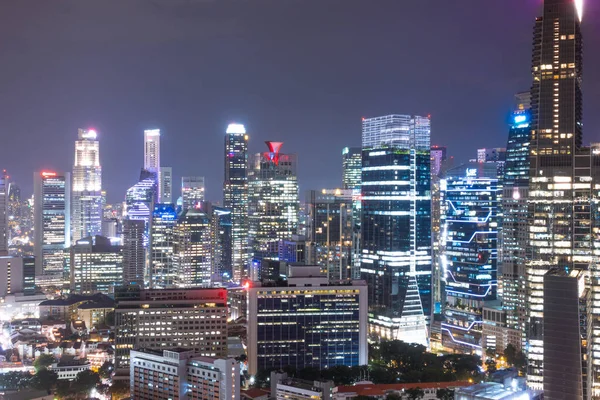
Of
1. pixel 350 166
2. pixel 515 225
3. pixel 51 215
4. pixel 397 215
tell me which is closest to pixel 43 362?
pixel 397 215

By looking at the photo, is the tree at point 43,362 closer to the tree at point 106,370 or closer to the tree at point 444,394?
the tree at point 106,370

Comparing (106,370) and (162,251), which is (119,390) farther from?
(162,251)

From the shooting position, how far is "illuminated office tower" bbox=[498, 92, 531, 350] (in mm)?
23906

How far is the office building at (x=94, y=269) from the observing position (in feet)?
136

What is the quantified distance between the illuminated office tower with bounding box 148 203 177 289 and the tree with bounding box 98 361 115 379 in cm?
1673

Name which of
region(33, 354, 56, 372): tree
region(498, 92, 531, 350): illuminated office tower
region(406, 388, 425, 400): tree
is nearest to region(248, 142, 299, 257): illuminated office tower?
region(498, 92, 531, 350): illuminated office tower

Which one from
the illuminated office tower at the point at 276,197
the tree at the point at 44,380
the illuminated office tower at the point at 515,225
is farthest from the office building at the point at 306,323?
the illuminated office tower at the point at 276,197

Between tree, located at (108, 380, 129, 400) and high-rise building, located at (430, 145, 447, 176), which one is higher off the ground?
high-rise building, located at (430, 145, 447, 176)

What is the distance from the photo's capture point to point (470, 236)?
31141 mm

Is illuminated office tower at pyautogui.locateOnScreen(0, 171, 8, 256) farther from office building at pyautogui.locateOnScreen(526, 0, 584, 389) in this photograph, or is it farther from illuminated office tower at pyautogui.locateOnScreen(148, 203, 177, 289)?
office building at pyautogui.locateOnScreen(526, 0, 584, 389)

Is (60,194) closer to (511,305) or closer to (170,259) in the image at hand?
(170,259)

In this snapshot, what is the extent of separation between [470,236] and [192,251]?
665 inches

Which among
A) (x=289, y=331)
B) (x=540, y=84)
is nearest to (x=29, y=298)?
(x=289, y=331)

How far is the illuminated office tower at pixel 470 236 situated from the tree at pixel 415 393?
11.1 m
